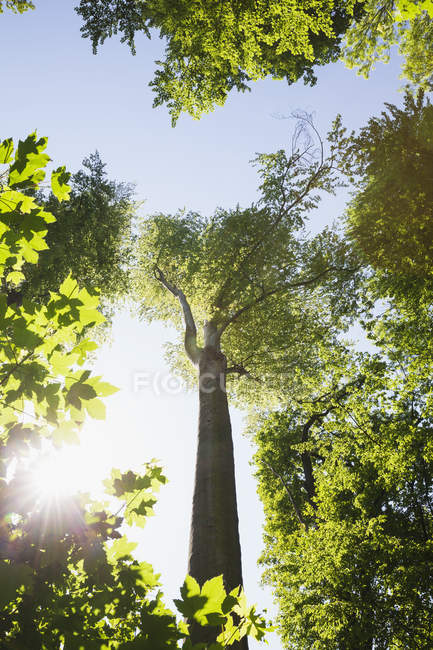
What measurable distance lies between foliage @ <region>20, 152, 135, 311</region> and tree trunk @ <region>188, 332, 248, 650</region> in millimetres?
6156

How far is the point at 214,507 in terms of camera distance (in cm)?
420

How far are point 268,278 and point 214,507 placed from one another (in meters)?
8.48

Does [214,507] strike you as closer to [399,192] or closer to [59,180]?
[59,180]

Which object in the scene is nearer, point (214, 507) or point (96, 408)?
point (96, 408)

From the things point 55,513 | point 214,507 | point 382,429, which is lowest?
point 55,513

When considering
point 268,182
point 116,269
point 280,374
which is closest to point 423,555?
point 280,374

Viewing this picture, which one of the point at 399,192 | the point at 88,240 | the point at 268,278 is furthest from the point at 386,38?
the point at 88,240

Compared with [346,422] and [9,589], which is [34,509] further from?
[346,422]

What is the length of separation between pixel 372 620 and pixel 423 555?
2.01 metres

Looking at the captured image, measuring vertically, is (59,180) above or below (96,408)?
above

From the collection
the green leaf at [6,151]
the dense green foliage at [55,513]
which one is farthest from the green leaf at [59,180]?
the green leaf at [6,151]

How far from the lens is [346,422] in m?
9.80

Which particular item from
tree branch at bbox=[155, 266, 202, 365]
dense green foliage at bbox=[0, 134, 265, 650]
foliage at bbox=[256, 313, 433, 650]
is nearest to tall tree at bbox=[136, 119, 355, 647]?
tree branch at bbox=[155, 266, 202, 365]

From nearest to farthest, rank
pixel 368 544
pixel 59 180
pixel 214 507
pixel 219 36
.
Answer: pixel 59 180 → pixel 214 507 → pixel 219 36 → pixel 368 544
